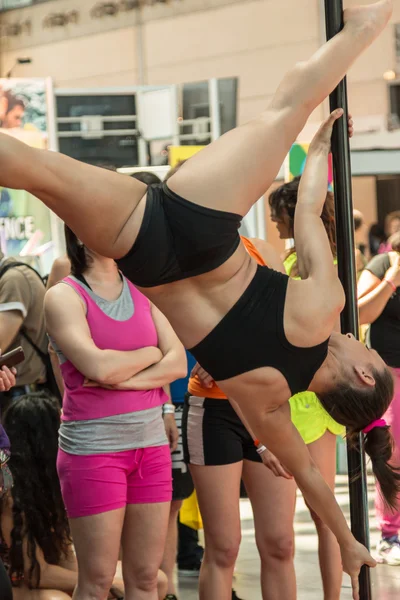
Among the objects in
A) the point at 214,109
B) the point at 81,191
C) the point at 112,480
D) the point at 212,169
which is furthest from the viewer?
the point at 214,109

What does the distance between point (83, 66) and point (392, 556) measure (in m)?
13.3

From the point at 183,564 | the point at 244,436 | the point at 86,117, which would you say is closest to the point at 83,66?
the point at 86,117

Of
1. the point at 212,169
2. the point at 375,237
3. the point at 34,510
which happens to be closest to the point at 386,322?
the point at 34,510

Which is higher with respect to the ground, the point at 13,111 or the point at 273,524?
the point at 13,111

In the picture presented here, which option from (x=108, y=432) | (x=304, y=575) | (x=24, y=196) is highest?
(x=24, y=196)

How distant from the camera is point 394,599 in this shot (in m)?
4.04

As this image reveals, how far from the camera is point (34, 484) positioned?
3.48 m

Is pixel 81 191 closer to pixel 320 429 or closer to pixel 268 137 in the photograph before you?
pixel 268 137

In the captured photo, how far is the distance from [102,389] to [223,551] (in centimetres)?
67

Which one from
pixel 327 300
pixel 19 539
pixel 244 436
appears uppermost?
pixel 327 300

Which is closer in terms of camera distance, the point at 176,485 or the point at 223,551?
the point at 223,551

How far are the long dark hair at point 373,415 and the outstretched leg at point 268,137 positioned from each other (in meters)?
0.63

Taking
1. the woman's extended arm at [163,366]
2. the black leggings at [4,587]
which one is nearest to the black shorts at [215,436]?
the woman's extended arm at [163,366]

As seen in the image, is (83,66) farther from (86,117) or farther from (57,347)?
(57,347)
